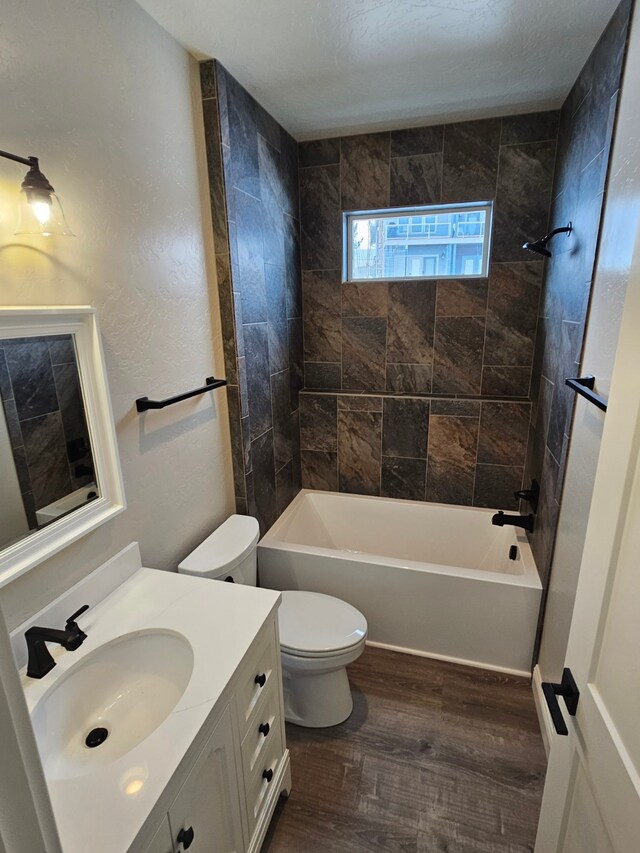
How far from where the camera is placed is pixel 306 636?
5.79 ft

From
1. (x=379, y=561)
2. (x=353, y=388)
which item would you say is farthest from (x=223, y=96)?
(x=379, y=561)

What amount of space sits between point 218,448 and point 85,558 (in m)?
0.81

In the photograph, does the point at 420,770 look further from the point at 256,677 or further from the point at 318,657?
the point at 256,677

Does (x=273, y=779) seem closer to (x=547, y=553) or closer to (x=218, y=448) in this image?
(x=218, y=448)

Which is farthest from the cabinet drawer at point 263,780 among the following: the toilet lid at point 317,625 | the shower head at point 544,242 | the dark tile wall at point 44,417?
the shower head at point 544,242

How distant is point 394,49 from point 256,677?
2.23 metres

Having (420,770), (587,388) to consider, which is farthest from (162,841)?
(587,388)

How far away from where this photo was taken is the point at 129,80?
138 cm

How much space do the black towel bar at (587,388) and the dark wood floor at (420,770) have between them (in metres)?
1.40

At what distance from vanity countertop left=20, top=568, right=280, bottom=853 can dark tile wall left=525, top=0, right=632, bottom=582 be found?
132cm

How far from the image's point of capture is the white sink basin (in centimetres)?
103

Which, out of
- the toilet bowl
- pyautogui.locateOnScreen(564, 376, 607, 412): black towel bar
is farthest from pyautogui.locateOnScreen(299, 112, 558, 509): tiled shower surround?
the toilet bowl

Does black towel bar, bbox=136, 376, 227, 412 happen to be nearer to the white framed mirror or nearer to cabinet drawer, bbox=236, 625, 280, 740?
the white framed mirror

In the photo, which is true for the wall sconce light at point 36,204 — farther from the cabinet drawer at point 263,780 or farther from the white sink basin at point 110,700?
the cabinet drawer at point 263,780
